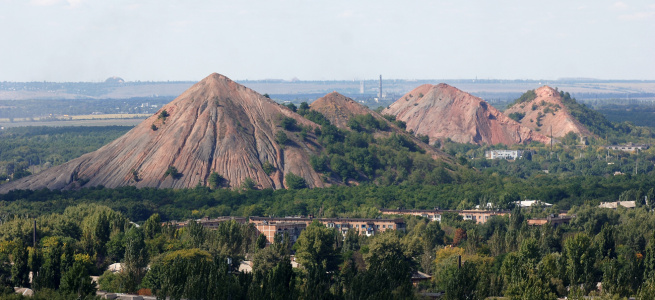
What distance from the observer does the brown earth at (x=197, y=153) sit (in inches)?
6294

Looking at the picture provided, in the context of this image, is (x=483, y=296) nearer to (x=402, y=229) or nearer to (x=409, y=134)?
(x=402, y=229)

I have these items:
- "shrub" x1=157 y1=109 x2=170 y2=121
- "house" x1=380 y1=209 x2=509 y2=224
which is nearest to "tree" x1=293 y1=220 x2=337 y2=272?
"house" x1=380 y1=209 x2=509 y2=224

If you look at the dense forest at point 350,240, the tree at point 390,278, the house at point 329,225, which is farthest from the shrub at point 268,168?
the tree at point 390,278

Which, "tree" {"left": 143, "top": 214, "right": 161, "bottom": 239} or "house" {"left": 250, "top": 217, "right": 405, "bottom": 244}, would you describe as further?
"house" {"left": 250, "top": 217, "right": 405, "bottom": 244}

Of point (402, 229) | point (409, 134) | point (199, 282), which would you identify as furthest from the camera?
point (409, 134)

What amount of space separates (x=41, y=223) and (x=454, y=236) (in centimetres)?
3750

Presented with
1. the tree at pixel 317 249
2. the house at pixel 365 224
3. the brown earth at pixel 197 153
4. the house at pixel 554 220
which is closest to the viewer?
the tree at pixel 317 249

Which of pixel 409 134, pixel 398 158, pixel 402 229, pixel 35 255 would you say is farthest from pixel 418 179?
pixel 35 255

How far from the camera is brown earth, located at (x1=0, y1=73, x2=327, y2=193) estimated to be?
525 ft

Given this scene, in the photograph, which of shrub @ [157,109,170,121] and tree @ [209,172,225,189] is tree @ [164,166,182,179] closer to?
tree @ [209,172,225,189]

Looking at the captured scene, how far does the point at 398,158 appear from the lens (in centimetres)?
17525

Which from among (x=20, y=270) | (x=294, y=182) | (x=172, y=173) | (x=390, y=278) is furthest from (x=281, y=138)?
(x=390, y=278)

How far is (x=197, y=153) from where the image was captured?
165 metres

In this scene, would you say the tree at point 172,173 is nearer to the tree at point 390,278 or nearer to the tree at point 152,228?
the tree at point 152,228
